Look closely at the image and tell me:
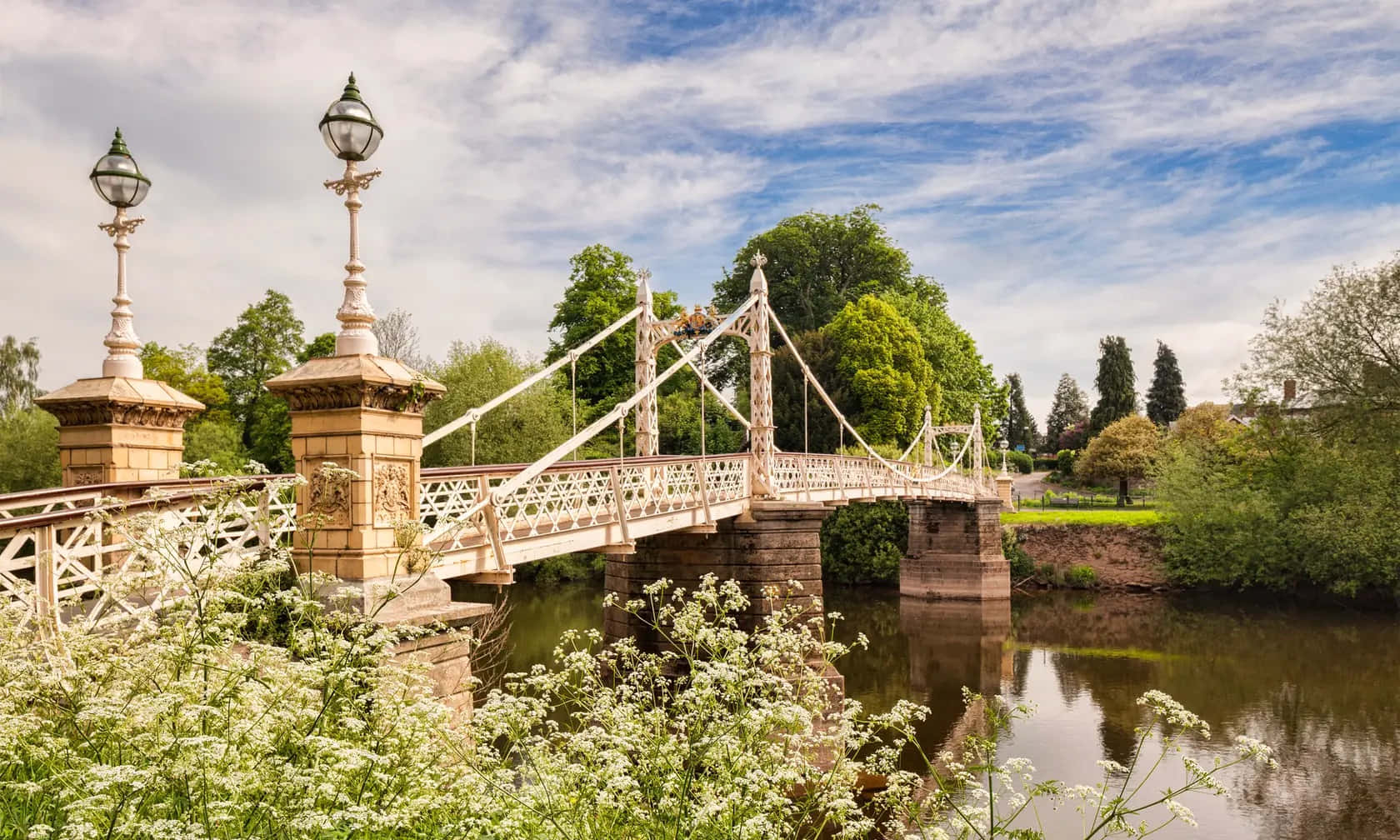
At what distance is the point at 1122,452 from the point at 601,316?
25.2 meters

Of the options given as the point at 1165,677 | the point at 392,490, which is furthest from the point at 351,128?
the point at 1165,677

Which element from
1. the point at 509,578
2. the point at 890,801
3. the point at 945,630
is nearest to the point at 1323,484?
the point at 945,630

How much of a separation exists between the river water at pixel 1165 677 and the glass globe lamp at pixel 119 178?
890cm

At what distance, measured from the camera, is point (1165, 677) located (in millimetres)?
18516

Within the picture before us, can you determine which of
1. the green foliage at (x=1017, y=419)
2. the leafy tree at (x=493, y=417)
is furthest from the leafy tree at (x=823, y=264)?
the green foliage at (x=1017, y=419)

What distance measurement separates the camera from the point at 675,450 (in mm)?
35500

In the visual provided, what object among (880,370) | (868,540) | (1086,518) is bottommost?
(868,540)

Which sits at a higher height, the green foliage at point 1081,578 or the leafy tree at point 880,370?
the leafy tree at point 880,370

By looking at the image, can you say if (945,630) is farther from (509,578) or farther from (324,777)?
(324,777)

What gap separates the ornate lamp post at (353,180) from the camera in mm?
5984

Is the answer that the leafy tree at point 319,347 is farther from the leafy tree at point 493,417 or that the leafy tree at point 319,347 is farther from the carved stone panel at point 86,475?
the carved stone panel at point 86,475

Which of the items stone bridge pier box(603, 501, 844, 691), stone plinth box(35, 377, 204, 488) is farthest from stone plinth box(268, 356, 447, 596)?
stone bridge pier box(603, 501, 844, 691)

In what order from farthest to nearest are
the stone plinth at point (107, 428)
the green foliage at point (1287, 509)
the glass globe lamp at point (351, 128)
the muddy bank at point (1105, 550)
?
the muddy bank at point (1105, 550) → the green foliage at point (1287, 509) → the stone plinth at point (107, 428) → the glass globe lamp at point (351, 128)

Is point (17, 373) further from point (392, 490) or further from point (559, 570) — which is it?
point (392, 490)
